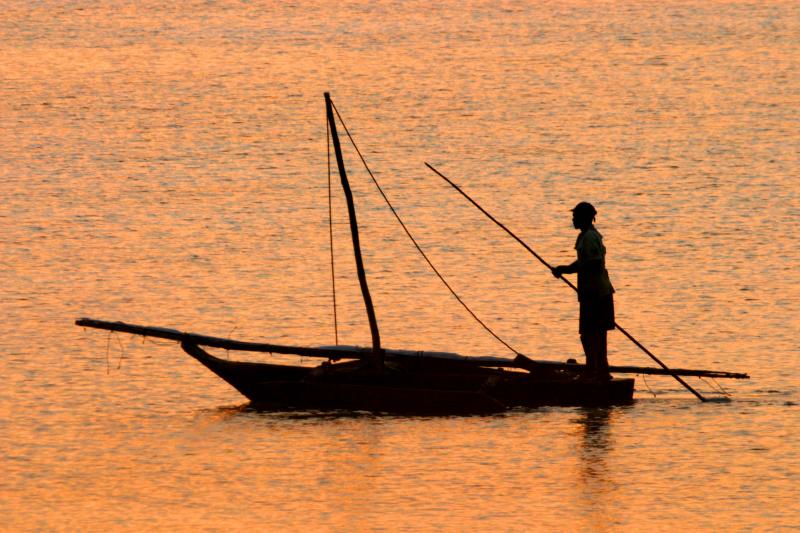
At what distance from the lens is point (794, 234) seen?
28.8 meters

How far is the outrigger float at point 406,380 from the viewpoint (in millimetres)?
17188

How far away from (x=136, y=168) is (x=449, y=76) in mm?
18756

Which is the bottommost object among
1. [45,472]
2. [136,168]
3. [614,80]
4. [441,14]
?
[45,472]

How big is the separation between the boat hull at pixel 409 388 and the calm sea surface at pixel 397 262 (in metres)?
0.24

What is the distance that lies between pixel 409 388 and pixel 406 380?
274 millimetres

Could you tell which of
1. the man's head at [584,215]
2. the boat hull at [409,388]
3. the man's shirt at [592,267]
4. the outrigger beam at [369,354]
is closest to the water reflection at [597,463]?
the boat hull at [409,388]

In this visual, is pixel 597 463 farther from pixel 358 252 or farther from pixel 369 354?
pixel 358 252

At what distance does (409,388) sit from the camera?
56.9ft

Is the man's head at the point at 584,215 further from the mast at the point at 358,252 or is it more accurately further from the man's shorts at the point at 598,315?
the mast at the point at 358,252

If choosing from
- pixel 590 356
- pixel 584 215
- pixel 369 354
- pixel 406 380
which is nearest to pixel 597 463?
pixel 590 356

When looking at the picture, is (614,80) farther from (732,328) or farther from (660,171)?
(732,328)

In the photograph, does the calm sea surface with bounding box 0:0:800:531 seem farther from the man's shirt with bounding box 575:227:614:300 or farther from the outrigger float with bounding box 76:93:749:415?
the man's shirt with bounding box 575:227:614:300

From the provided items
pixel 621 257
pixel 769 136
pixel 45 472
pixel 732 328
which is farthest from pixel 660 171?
pixel 45 472

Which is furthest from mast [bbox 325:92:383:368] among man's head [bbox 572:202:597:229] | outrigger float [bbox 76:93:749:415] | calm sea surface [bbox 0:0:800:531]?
man's head [bbox 572:202:597:229]
